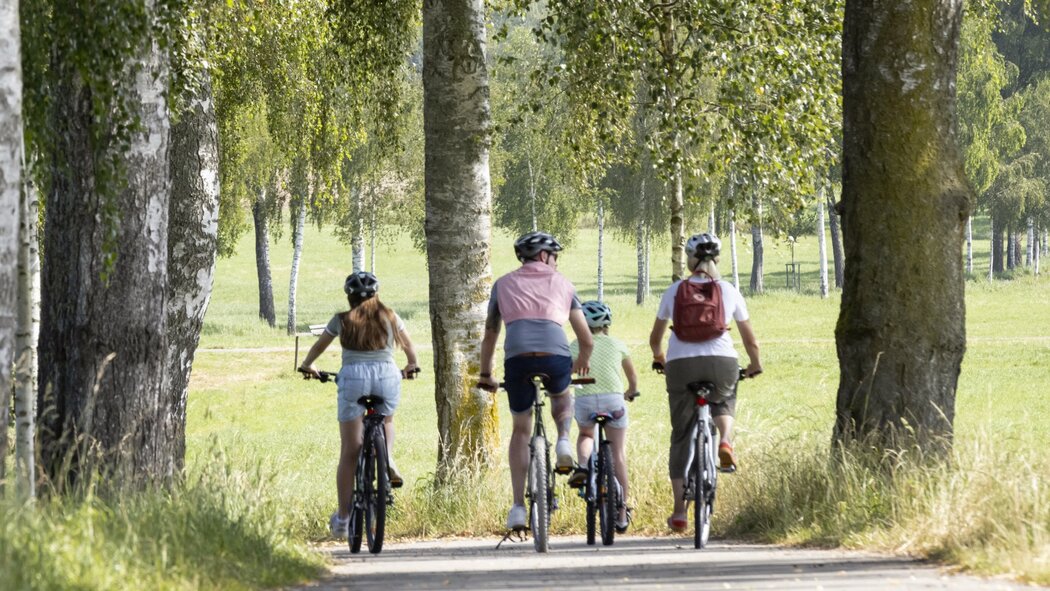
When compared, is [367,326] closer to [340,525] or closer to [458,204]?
[340,525]

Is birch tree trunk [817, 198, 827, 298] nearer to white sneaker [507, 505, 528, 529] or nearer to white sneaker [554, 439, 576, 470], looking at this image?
white sneaker [554, 439, 576, 470]

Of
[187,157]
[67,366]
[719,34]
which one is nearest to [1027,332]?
[719,34]

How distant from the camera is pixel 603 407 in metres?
9.87

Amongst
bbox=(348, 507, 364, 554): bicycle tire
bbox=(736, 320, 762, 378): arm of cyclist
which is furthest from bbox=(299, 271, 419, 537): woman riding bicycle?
bbox=(736, 320, 762, 378): arm of cyclist

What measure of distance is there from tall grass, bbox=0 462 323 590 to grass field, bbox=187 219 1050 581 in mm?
833

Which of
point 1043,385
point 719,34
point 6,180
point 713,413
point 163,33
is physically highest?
point 719,34

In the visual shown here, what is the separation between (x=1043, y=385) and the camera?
28812 millimetres

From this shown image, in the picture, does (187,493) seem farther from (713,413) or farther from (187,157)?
(187,157)

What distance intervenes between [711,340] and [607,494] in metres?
1.17

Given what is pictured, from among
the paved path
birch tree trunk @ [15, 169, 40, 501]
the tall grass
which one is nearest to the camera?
the tall grass

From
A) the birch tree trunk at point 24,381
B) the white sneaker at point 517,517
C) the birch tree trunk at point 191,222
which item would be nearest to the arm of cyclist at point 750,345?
the white sneaker at point 517,517

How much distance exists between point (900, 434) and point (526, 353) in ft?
7.67

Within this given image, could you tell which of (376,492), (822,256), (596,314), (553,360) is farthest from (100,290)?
(822,256)

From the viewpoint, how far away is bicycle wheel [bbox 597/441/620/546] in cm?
939
